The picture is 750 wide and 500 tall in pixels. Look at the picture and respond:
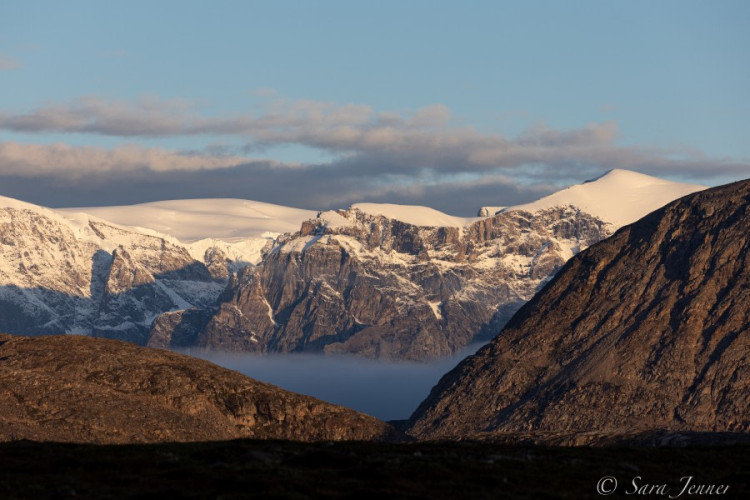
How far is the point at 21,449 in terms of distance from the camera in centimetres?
13212

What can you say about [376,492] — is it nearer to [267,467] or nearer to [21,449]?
[267,467]

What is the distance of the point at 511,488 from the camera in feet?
356

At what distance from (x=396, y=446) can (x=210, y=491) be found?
4049 cm

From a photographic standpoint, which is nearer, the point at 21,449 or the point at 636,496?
the point at 636,496

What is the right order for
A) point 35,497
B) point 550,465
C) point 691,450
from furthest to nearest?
point 691,450, point 550,465, point 35,497

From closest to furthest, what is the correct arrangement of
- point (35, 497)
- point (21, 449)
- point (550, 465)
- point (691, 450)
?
point (35, 497), point (550, 465), point (21, 449), point (691, 450)

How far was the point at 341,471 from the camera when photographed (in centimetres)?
11400

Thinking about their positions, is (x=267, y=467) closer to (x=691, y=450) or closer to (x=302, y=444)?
(x=302, y=444)

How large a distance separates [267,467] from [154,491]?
14122 mm

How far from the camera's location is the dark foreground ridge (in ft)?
342

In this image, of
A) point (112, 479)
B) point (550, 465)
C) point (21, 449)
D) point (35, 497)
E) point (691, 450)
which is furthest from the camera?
point (691, 450)

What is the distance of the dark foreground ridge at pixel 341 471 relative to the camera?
342ft

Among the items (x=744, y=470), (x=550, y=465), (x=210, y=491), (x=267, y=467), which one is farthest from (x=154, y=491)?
(x=744, y=470)

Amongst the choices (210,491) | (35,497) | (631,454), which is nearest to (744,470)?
(631,454)
